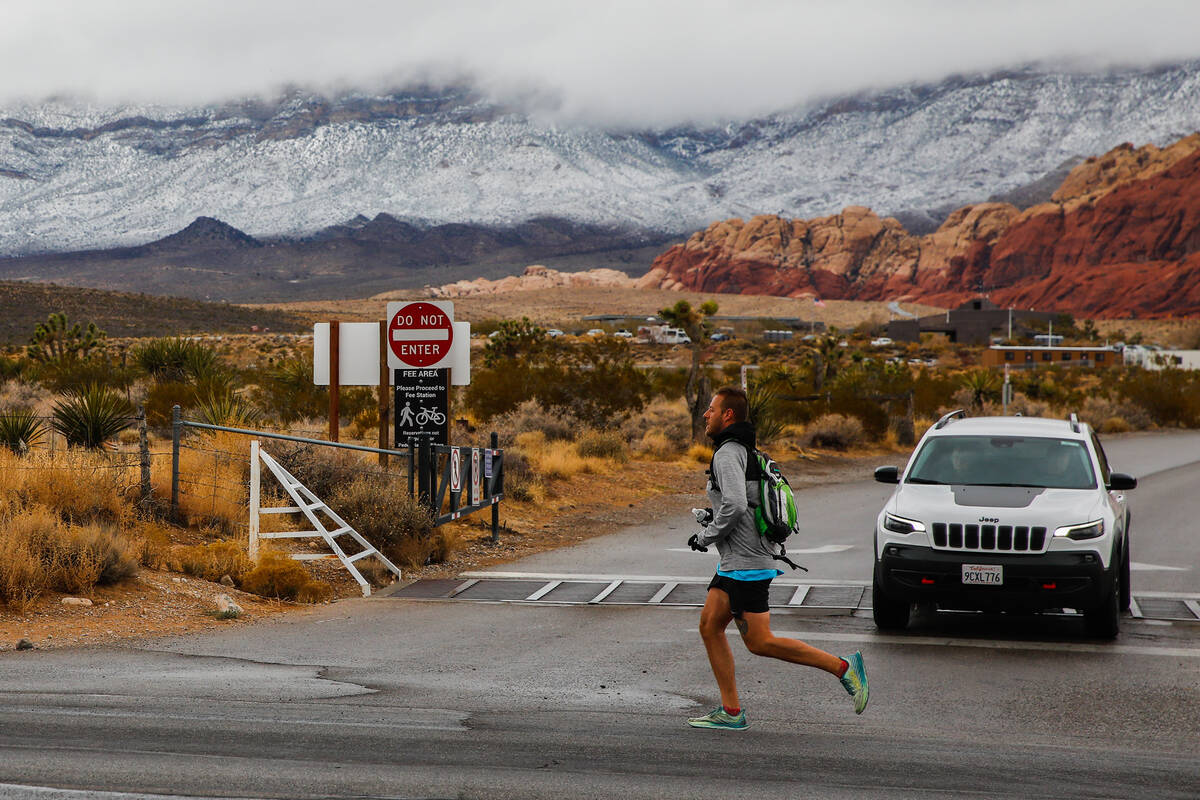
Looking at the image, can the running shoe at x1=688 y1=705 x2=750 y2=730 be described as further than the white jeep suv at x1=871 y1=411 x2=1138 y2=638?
No

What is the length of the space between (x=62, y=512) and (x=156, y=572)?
4.36 feet

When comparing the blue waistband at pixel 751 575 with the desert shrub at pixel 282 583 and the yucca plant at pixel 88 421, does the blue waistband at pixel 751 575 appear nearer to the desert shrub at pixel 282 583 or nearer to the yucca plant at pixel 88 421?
the desert shrub at pixel 282 583

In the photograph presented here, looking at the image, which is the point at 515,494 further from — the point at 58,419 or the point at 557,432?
the point at 557,432

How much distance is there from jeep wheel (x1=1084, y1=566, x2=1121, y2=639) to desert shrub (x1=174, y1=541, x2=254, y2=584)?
7.67 m

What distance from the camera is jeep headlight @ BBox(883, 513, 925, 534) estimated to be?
9.36 meters

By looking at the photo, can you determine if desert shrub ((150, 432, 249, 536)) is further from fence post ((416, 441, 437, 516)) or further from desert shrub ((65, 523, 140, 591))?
desert shrub ((65, 523, 140, 591))

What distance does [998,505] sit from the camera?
371 inches

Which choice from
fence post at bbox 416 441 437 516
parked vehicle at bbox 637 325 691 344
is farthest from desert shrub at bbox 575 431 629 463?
parked vehicle at bbox 637 325 691 344

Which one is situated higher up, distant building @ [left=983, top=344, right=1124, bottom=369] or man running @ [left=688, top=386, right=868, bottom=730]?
man running @ [left=688, top=386, right=868, bottom=730]

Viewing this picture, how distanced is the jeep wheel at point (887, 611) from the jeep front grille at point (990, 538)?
65 cm

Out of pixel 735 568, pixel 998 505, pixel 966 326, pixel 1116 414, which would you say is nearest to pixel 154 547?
pixel 735 568

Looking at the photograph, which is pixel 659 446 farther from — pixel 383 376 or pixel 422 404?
pixel 422 404

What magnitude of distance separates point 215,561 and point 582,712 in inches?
240

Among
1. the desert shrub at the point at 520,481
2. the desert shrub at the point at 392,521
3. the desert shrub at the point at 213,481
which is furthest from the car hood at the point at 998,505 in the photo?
the desert shrub at the point at 520,481
